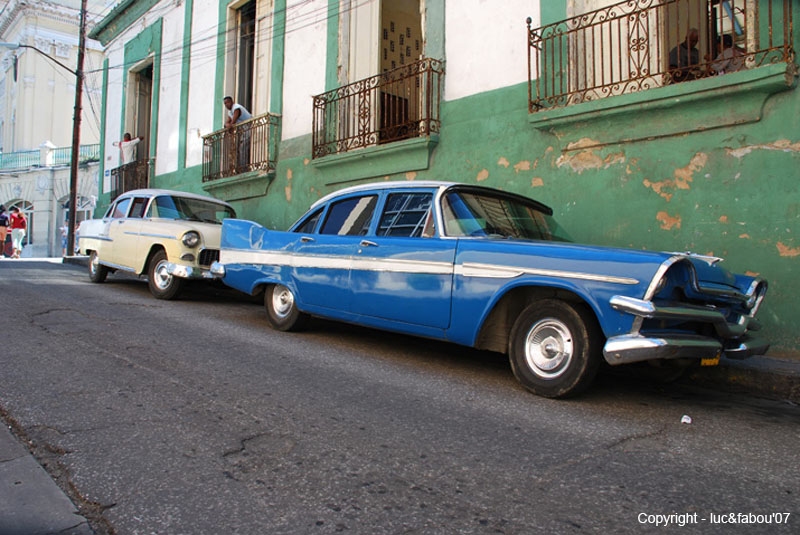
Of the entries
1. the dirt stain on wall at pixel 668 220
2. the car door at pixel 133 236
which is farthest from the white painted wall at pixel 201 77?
the dirt stain on wall at pixel 668 220

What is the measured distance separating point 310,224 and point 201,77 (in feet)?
33.5

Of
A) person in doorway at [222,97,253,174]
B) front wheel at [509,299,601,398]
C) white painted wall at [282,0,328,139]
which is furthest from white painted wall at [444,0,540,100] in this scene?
person in doorway at [222,97,253,174]

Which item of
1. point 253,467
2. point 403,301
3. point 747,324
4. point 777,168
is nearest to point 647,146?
point 777,168

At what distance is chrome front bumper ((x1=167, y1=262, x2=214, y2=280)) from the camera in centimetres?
779

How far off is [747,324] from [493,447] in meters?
2.22

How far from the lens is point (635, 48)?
630cm

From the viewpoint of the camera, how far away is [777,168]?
5480 mm

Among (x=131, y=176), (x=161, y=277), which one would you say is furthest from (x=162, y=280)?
(x=131, y=176)

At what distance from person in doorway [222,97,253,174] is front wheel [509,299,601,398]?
987cm

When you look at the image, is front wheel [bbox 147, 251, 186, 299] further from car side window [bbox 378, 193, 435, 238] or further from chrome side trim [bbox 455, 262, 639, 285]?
chrome side trim [bbox 455, 262, 639, 285]

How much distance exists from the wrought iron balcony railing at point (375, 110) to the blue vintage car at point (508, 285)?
3.57 metres

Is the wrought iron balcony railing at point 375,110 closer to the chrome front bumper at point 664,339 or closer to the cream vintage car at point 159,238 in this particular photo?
the cream vintage car at point 159,238

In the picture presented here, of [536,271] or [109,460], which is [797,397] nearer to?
[536,271]

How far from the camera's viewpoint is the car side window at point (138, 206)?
9.04 meters
